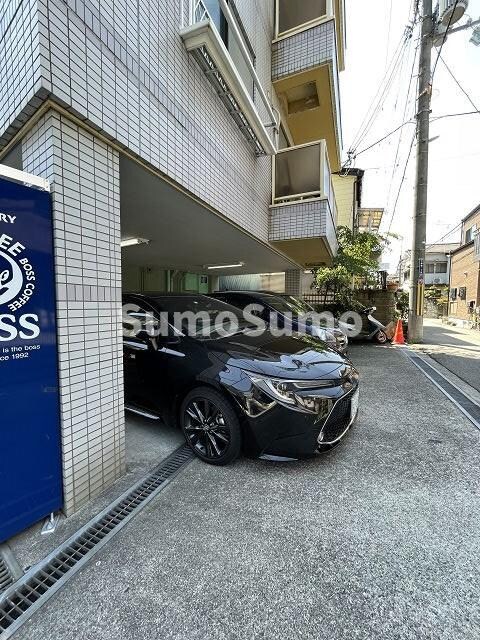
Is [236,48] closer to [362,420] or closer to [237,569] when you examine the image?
[362,420]

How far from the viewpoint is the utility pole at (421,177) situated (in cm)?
898

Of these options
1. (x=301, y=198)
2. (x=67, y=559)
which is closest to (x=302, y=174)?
(x=301, y=198)

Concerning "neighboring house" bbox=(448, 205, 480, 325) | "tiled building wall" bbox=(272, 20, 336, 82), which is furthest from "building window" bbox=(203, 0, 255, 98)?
"neighboring house" bbox=(448, 205, 480, 325)

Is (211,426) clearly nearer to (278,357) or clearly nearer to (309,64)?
(278,357)

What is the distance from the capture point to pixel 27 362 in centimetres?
179

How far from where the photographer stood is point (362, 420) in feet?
11.8

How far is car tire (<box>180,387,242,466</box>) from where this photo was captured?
2529mm

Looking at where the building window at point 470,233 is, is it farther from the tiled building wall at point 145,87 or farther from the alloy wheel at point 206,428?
the alloy wheel at point 206,428

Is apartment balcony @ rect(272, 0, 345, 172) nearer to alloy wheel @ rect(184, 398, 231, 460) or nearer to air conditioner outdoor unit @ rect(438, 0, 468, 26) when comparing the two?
air conditioner outdoor unit @ rect(438, 0, 468, 26)

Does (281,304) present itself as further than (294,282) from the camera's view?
No

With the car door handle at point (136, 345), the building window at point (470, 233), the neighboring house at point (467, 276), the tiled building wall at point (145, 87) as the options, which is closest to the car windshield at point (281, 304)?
the tiled building wall at point (145, 87)

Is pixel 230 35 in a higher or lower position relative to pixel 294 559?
higher

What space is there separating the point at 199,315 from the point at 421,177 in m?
9.17

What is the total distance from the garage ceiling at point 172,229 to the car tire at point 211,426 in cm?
201
